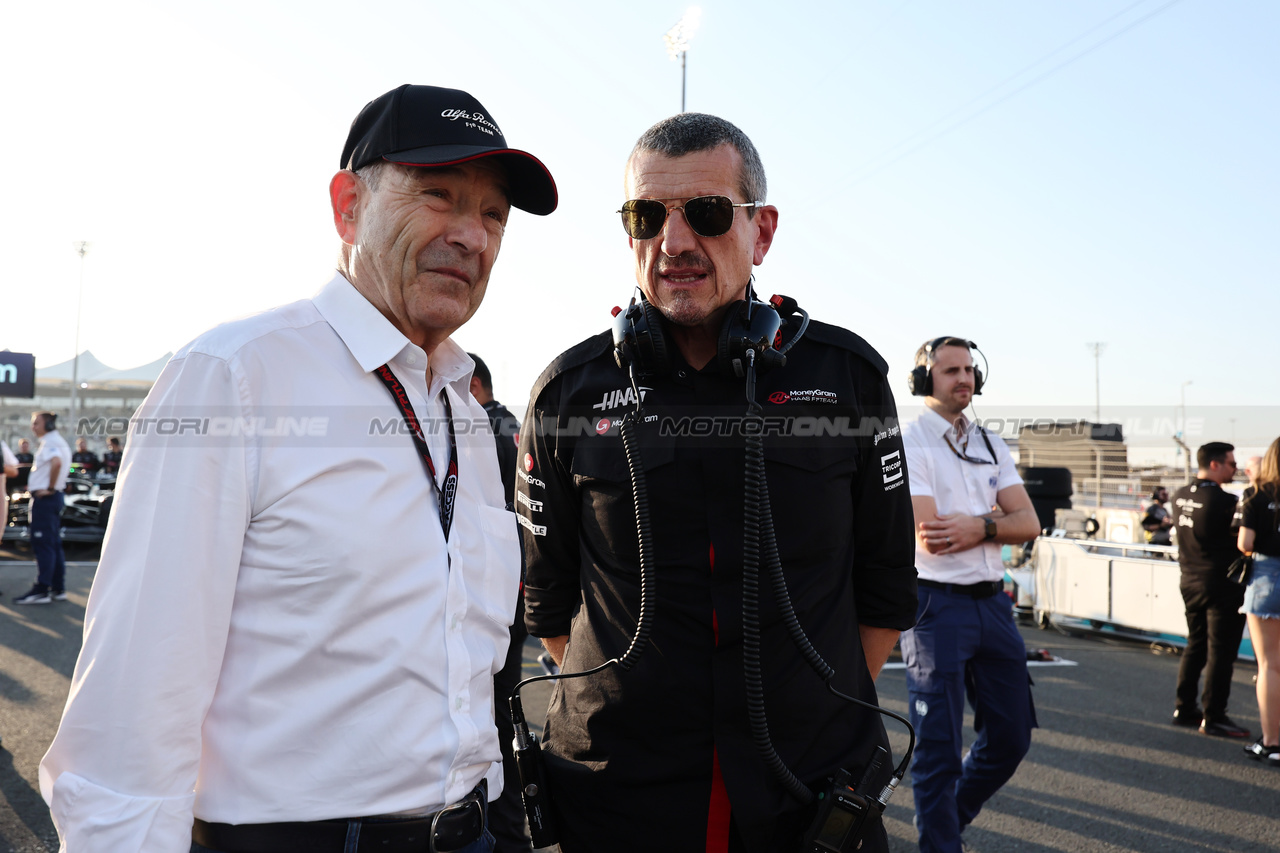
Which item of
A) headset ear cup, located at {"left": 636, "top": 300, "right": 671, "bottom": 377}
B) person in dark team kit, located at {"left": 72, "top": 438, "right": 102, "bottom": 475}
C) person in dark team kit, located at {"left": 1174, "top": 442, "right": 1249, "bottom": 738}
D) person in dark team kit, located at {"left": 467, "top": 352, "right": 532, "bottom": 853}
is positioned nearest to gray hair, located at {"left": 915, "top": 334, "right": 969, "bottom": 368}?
person in dark team kit, located at {"left": 467, "top": 352, "right": 532, "bottom": 853}

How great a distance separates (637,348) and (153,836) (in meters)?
1.40

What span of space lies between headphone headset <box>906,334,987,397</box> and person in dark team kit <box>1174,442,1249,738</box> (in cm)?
377

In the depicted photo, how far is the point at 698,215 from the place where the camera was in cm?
207

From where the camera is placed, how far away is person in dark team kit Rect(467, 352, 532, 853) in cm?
362

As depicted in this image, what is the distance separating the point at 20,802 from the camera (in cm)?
418

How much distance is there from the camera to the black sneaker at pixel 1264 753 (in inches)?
221

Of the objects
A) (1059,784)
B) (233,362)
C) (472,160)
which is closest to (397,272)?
(472,160)

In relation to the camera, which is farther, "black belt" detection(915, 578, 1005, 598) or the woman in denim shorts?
the woman in denim shorts

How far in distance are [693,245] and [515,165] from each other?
52 cm

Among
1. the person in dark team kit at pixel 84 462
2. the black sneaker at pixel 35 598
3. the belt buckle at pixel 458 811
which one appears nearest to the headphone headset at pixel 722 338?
the belt buckle at pixel 458 811

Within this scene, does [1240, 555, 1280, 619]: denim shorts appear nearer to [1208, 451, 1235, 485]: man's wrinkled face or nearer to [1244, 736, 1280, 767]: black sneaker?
[1244, 736, 1280, 767]: black sneaker

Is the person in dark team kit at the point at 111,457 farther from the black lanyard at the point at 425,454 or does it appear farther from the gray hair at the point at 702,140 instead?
the black lanyard at the point at 425,454

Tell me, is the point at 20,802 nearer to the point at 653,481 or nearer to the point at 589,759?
the point at 589,759

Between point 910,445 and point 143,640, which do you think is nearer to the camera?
point 143,640
